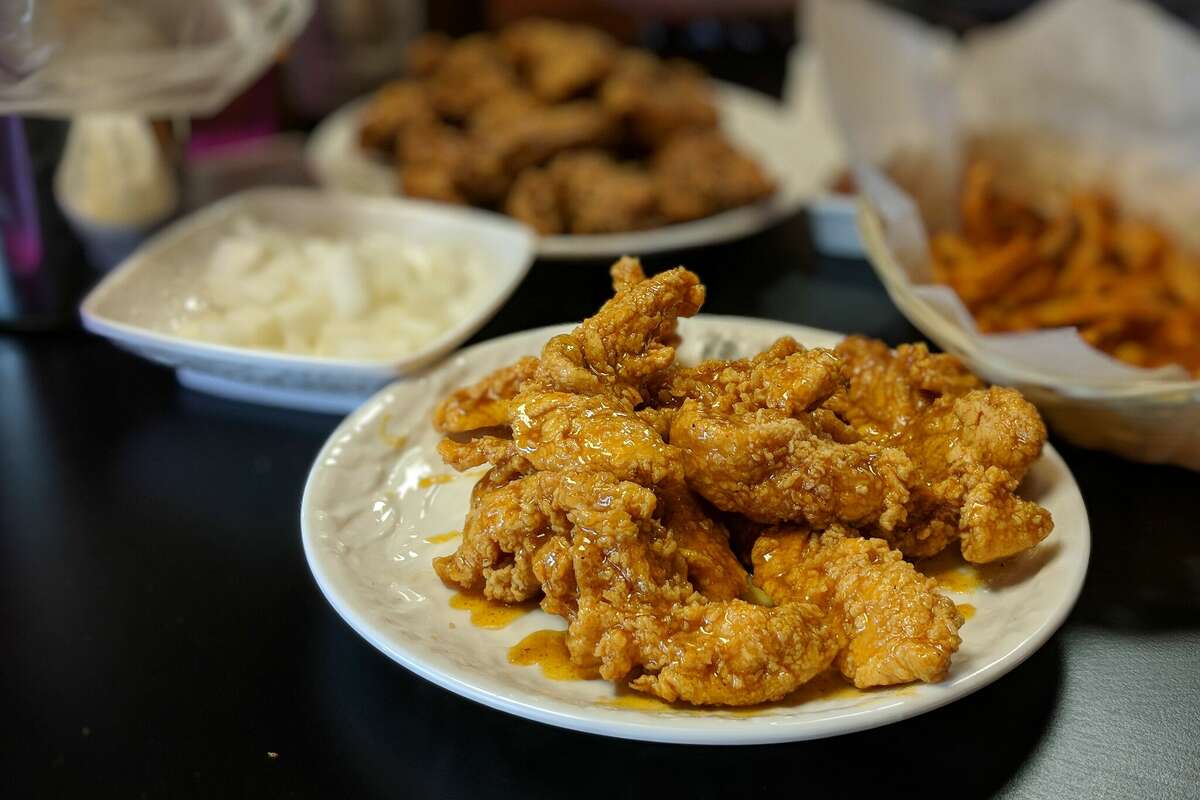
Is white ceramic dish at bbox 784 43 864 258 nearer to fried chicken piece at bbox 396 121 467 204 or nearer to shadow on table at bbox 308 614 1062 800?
fried chicken piece at bbox 396 121 467 204

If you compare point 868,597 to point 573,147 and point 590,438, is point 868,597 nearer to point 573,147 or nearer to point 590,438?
point 590,438

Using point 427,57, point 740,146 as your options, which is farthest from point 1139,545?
point 427,57

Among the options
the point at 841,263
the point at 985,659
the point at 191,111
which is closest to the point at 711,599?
the point at 985,659

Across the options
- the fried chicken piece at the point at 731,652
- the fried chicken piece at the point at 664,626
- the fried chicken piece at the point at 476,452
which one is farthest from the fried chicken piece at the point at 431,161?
the fried chicken piece at the point at 731,652

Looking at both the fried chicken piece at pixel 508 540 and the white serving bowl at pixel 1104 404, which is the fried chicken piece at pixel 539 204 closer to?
the white serving bowl at pixel 1104 404

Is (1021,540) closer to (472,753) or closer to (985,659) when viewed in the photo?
(985,659)

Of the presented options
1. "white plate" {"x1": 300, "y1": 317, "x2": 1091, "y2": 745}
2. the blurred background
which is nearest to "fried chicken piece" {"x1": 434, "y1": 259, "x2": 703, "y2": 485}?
"white plate" {"x1": 300, "y1": 317, "x2": 1091, "y2": 745}
